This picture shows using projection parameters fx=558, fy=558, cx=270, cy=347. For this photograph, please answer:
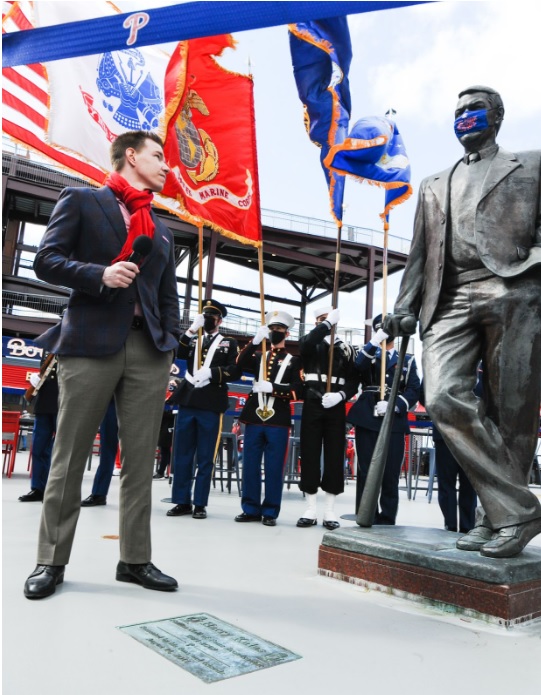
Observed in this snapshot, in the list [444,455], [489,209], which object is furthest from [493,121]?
[444,455]

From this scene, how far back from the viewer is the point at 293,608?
213 centimetres

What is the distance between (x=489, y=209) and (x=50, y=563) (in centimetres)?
235

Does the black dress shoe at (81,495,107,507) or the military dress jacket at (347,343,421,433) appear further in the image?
the black dress shoe at (81,495,107,507)

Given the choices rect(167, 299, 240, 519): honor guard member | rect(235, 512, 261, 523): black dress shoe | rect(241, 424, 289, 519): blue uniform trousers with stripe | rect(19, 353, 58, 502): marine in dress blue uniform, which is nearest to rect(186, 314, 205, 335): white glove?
rect(167, 299, 240, 519): honor guard member

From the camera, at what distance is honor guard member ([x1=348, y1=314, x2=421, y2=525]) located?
4.26 metres

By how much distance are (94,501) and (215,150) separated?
3386mm

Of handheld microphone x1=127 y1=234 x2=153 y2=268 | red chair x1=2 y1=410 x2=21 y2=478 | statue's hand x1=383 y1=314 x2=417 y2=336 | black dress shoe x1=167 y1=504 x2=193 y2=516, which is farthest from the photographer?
red chair x1=2 y1=410 x2=21 y2=478

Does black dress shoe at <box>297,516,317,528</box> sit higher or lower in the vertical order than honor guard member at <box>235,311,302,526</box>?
lower

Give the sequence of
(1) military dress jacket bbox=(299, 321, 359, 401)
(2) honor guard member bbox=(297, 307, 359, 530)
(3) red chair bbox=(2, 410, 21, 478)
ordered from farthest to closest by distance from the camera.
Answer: (3) red chair bbox=(2, 410, 21, 478), (1) military dress jacket bbox=(299, 321, 359, 401), (2) honor guard member bbox=(297, 307, 359, 530)

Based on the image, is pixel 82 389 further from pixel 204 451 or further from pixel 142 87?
pixel 142 87

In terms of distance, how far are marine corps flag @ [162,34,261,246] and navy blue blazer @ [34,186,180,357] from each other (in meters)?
2.72

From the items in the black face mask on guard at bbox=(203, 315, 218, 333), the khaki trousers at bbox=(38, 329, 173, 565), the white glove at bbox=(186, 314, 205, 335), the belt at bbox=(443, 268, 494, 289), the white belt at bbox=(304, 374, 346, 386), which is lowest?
the khaki trousers at bbox=(38, 329, 173, 565)

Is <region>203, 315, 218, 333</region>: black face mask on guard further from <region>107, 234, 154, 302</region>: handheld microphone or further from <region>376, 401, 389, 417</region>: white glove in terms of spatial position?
<region>107, 234, 154, 302</region>: handheld microphone

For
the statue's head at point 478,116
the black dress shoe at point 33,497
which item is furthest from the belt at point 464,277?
the black dress shoe at point 33,497
